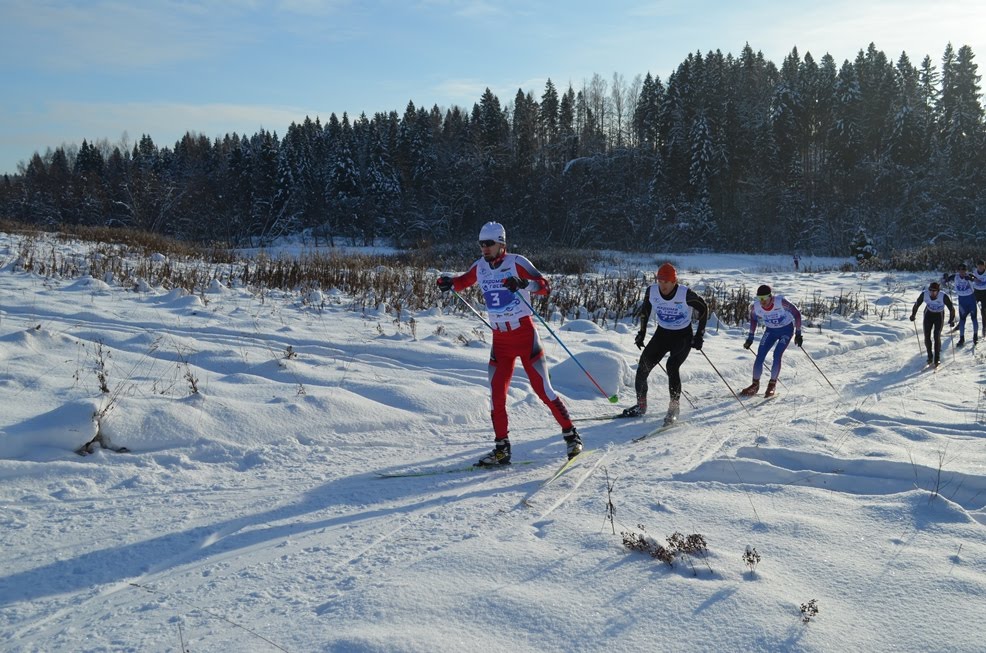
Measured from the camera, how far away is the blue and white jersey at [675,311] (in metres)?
7.77

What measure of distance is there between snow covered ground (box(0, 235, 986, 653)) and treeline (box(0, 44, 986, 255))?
4405cm

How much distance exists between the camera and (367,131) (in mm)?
70812

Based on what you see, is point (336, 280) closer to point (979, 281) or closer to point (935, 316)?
point (935, 316)

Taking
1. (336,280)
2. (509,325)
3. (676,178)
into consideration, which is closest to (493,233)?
(509,325)

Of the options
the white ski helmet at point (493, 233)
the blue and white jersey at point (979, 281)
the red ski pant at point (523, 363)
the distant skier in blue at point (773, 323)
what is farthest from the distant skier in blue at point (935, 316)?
the white ski helmet at point (493, 233)

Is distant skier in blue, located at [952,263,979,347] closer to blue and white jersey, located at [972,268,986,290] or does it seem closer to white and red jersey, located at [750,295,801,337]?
blue and white jersey, located at [972,268,986,290]

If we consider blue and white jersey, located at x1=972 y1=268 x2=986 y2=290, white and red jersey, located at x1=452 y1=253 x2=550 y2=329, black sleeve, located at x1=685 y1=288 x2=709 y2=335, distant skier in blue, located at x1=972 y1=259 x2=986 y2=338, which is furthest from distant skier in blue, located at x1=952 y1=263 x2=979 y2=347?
white and red jersey, located at x1=452 y1=253 x2=550 y2=329

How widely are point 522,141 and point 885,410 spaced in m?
55.2

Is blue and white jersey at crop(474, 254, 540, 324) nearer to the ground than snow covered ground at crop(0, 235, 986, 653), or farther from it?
farther from it

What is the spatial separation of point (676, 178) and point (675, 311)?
2030 inches

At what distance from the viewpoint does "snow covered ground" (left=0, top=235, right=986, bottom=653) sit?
3.05 m

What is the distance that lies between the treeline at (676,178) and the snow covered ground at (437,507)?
44.1 metres

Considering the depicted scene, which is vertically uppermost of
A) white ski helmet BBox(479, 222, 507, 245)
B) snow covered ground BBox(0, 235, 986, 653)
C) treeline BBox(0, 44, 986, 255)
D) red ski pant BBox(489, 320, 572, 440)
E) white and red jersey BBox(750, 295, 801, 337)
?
treeline BBox(0, 44, 986, 255)

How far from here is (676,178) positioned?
55812 millimetres
